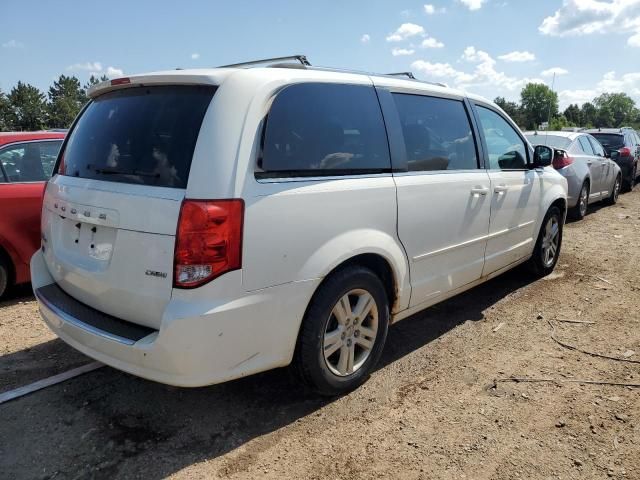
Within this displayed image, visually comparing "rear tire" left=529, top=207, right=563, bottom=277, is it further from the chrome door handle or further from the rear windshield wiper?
the rear windshield wiper

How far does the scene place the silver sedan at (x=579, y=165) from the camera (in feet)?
29.5

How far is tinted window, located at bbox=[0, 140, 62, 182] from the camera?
491 cm

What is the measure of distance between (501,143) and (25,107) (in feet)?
368

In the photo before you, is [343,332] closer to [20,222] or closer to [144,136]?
[144,136]

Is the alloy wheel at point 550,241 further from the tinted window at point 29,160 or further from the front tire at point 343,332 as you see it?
the tinted window at point 29,160

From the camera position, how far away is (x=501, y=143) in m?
4.62

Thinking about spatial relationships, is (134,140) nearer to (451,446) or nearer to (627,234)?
(451,446)

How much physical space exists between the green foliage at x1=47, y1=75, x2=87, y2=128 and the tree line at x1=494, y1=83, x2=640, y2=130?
322ft

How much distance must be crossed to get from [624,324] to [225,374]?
3596mm

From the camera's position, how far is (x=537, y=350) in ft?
12.8

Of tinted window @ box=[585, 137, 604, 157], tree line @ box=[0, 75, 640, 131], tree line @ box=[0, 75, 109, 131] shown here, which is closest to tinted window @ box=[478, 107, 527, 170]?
tinted window @ box=[585, 137, 604, 157]

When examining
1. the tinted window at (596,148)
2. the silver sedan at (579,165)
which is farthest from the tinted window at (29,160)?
the tinted window at (596,148)

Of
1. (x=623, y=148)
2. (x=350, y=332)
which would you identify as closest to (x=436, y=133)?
(x=350, y=332)

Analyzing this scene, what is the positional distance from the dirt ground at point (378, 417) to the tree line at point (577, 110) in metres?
134
